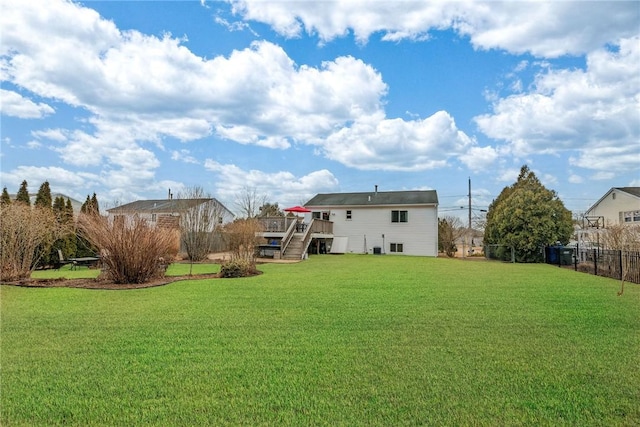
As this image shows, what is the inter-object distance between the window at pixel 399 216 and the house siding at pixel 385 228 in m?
0.22

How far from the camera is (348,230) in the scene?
29516 mm

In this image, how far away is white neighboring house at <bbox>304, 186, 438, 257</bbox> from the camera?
90.0ft

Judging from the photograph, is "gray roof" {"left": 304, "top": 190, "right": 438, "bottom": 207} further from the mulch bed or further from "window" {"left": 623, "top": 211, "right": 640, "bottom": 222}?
the mulch bed

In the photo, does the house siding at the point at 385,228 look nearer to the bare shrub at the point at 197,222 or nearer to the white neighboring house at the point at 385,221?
the white neighboring house at the point at 385,221

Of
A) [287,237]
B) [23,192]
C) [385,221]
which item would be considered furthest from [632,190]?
[23,192]

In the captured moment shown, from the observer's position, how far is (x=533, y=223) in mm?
22000

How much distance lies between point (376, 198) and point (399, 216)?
2687 mm

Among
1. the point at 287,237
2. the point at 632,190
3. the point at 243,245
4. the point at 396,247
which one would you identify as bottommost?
the point at 396,247

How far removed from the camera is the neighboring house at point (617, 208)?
2839cm

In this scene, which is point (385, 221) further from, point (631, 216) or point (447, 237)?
point (631, 216)

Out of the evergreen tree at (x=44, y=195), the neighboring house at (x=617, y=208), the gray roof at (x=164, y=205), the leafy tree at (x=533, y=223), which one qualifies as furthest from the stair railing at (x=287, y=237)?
the neighboring house at (x=617, y=208)

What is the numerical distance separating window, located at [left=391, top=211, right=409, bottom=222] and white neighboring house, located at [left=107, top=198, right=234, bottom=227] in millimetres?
12468

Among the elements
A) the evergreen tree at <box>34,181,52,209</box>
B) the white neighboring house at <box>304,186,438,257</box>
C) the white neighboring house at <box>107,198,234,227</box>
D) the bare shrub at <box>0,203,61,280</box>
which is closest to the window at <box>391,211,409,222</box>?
the white neighboring house at <box>304,186,438,257</box>

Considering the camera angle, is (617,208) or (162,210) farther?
(162,210)
